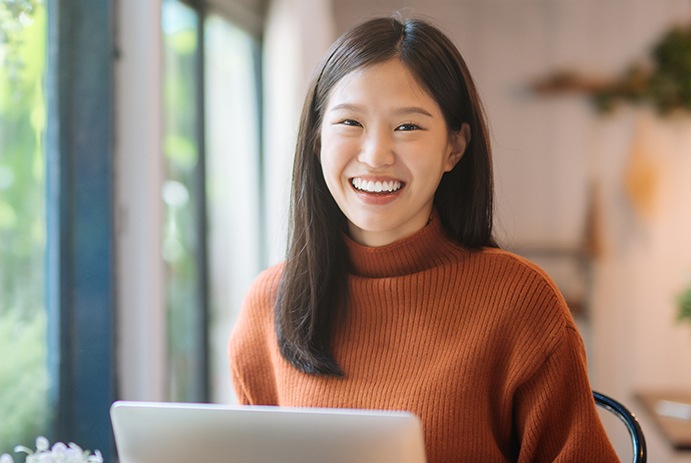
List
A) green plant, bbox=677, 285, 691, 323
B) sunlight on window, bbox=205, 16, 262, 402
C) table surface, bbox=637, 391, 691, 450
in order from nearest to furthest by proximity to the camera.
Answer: table surface, bbox=637, 391, 691, 450 → green plant, bbox=677, 285, 691, 323 → sunlight on window, bbox=205, 16, 262, 402

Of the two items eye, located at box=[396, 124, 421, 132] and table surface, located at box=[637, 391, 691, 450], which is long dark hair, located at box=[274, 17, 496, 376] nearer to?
eye, located at box=[396, 124, 421, 132]

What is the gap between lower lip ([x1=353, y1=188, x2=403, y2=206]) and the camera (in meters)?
1.16

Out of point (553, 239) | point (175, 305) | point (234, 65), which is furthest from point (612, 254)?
point (175, 305)

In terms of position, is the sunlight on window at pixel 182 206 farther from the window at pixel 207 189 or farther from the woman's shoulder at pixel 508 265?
the woman's shoulder at pixel 508 265

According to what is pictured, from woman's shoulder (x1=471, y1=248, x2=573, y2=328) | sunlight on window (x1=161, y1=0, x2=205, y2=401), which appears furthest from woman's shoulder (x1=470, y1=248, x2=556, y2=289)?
sunlight on window (x1=161, y1=0, x2=205, y2=401)

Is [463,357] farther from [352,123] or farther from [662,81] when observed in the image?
[662,81]

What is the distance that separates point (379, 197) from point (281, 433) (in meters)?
0.41

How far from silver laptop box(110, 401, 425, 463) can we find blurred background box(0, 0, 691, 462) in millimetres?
622

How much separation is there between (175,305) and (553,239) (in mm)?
2402

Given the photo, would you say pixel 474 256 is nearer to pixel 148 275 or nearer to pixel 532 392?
pixel 532 392

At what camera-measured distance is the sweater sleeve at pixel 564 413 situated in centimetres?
109

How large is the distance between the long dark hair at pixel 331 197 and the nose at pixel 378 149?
0.30ft

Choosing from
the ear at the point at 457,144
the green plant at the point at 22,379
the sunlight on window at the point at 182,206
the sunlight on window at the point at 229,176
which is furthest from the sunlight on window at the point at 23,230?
the sunlight on window at the point at 229,176

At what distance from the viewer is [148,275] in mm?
1839
